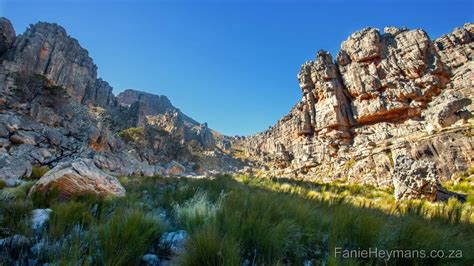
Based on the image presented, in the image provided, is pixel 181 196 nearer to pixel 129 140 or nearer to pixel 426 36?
pixel 129 140

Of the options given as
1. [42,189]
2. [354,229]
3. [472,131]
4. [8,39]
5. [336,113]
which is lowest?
[42,189]

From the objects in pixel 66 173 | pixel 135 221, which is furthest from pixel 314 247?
pixel 66 173

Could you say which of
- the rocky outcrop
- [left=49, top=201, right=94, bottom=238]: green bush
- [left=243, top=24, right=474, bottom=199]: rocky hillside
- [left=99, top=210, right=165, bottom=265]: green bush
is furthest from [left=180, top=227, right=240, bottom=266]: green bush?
the rocky outcrop

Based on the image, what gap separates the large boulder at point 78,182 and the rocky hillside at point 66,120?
2.12 meters

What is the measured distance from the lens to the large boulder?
4539mm

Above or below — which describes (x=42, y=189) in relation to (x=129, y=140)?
below

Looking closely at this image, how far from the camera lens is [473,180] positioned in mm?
11609

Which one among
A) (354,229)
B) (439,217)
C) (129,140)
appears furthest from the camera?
(129,140)

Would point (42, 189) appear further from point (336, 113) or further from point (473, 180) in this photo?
point (336, 113)

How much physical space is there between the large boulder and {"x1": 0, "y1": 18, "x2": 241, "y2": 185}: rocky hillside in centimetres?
212

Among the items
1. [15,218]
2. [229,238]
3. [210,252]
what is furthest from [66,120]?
[210,252]

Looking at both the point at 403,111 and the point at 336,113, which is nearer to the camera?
the point at 403,111

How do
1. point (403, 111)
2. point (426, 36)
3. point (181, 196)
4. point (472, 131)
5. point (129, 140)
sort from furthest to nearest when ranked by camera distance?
point (129, 140)
point (426, 36)
point (403, 111)
point (472, 131)
point (181, 196)

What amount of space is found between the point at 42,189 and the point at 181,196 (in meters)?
2.54
